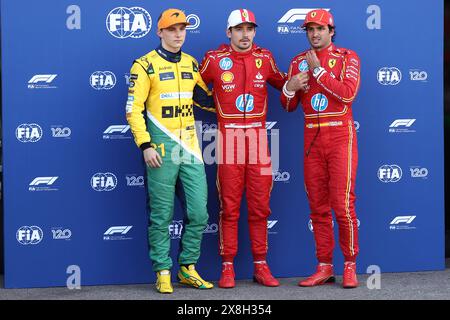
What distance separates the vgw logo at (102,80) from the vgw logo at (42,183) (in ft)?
2.19

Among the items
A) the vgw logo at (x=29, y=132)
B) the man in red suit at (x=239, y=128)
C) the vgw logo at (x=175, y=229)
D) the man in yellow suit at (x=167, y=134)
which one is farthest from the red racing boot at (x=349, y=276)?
the vgw logo at (x=29, y=132)

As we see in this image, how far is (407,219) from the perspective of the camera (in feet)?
17.8

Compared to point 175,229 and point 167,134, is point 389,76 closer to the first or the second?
point 167,134

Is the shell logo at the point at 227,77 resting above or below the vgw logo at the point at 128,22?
below

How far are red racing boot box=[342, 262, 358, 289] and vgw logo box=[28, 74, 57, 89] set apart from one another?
2.22 m

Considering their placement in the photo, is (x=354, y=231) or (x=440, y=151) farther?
(x=440, y=151)

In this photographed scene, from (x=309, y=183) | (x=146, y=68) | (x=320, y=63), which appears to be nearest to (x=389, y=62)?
(x=320, y=63)

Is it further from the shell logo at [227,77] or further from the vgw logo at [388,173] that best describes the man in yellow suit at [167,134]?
the vgw logo at [388,173]

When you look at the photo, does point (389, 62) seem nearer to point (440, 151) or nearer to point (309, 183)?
point (440, 151)

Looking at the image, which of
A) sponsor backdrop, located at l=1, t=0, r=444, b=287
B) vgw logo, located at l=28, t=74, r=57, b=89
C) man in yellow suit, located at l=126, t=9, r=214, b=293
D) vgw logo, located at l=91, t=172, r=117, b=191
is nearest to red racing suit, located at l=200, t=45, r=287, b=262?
man in yellow suit, located at l=126, t=9, r=214, b=293

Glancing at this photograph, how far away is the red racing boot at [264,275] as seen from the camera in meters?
5.03

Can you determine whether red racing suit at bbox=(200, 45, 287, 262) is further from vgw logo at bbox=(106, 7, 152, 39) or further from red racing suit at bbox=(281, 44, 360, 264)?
vgw logo at bbox=(106, 7, 152, 39)

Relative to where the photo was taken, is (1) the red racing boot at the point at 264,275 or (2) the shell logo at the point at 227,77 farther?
(1) the red racing boot at the point at 264,275

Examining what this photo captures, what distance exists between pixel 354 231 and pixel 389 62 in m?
1.26
